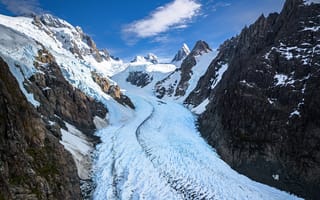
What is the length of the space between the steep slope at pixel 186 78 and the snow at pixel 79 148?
69193 millimetres

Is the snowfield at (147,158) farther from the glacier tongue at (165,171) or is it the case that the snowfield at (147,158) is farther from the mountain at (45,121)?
the mountain at (45,121)

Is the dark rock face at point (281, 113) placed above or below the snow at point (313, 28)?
below

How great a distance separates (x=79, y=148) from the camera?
31.0 m

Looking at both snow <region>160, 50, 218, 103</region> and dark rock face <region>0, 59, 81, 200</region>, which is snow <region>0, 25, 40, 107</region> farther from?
snow <region>160, 50, 218, 103</region>

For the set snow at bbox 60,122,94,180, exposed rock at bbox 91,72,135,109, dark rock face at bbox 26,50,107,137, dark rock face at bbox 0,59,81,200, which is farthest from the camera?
exposed rock at bbox 91,72,135,109

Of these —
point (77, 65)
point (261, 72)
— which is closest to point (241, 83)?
point (261, 72)

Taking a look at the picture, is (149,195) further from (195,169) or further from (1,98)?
(1,98)

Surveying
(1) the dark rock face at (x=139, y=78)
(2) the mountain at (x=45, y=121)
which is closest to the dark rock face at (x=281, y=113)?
(2) the mountain at (x=45, y=121)

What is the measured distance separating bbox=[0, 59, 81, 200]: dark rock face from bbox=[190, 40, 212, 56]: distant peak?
124178mm

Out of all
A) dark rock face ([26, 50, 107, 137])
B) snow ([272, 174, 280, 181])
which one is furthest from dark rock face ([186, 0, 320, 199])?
dark rock face ([26, 50, 107, 137])

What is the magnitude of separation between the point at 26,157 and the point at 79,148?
45.8 ft

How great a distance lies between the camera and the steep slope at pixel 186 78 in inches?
4325

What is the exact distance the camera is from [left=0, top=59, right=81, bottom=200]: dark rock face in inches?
600

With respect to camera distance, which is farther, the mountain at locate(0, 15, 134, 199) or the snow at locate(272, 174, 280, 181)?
the snow at locate(272, 174, 280, 181)
